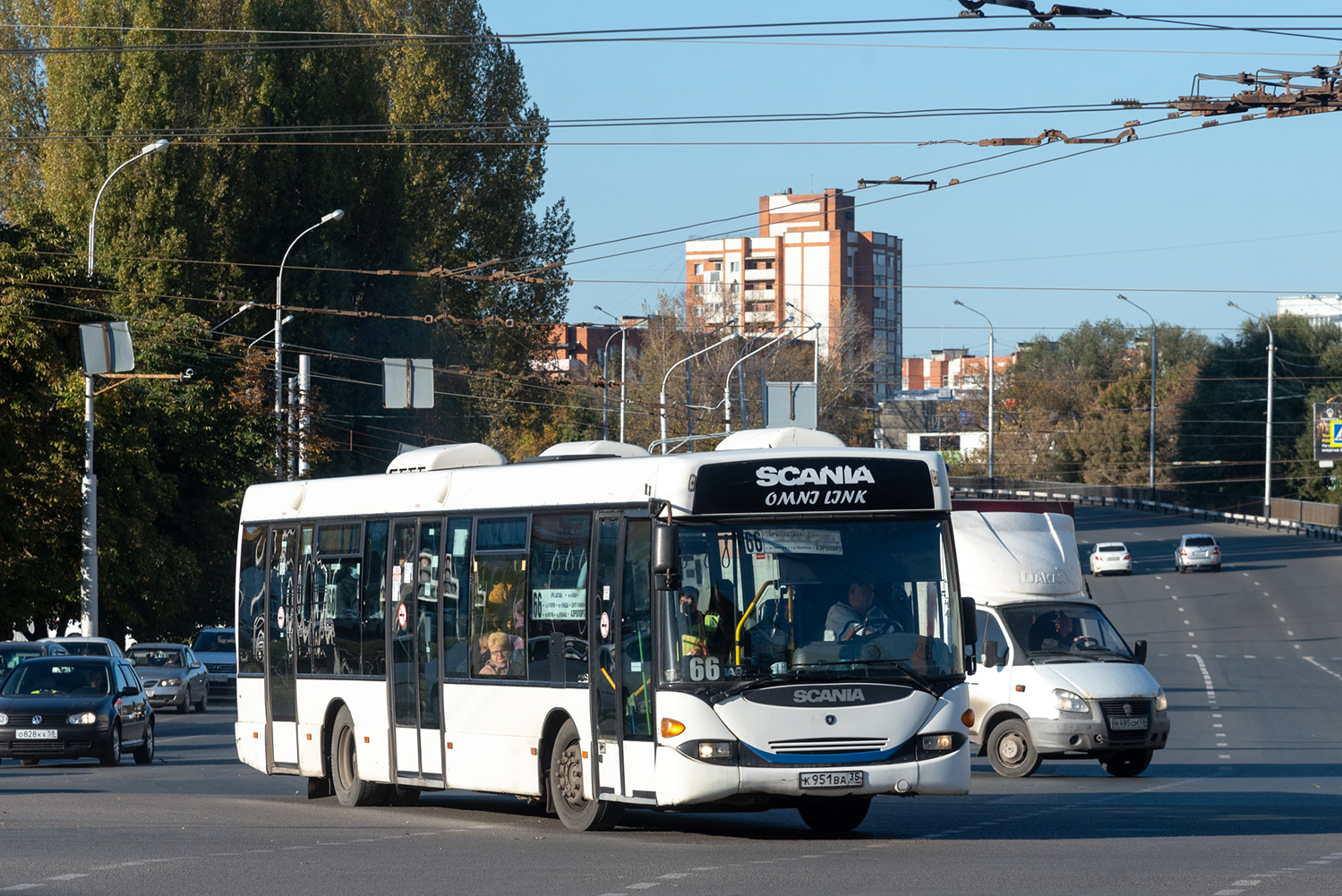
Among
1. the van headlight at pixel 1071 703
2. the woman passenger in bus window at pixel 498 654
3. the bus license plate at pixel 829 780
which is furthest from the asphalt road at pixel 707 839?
the woman passenger in bus window at pixel 498 654

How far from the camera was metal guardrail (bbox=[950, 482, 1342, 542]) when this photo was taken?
90.2 metres

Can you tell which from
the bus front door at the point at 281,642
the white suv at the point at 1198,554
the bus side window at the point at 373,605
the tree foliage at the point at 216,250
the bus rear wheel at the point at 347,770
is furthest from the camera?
the white suv at the point at 1198,554

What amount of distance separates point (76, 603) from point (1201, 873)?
119 feet

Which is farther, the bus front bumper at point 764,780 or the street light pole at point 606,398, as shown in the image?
the street light pole at point 606,398

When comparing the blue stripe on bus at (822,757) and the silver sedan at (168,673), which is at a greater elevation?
the blue stripe on bus at (822,757)

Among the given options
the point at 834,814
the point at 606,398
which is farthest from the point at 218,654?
the point at 834,814

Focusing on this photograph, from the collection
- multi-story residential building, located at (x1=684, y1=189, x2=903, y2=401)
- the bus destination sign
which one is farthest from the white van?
multi-story residential building, located at (x1=684, y1=189, x2=903, y2=401)

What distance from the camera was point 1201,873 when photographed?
35.5 feet

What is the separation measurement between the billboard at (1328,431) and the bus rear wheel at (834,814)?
89.4m

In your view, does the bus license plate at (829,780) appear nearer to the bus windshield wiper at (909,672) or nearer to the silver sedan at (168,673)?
the bus windshield wiper at (909,672)

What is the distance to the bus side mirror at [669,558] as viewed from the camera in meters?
12.5

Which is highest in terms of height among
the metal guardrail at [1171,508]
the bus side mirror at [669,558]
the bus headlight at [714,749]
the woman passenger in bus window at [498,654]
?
the bus side mirror at [669,558]

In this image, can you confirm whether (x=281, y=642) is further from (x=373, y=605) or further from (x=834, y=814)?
(x=834, y=814)

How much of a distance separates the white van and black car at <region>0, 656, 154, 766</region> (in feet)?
34.6
